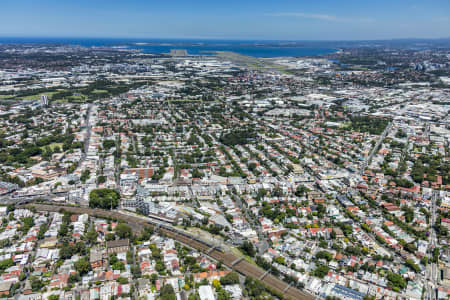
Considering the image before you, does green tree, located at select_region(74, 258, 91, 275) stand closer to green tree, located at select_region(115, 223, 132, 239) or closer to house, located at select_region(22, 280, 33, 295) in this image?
house, located at select_region(22, 280, 33, 295)

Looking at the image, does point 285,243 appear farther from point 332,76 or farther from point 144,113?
point 332,76

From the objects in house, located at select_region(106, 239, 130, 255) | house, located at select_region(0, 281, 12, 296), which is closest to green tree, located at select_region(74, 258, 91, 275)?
house, located at select_region(106, 239, 130, 255)

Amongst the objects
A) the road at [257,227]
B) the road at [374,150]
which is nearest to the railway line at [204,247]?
the road at [257,227]

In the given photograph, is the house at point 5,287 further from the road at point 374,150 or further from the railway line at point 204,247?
the road at point 374,150

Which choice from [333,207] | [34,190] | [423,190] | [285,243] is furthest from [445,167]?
[34,190]

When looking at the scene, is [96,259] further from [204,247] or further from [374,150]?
[374,150]
